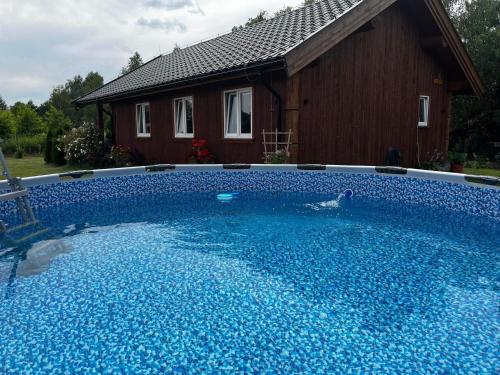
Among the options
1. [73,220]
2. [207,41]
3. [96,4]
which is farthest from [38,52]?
[73,220]

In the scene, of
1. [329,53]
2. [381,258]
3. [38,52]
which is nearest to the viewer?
[381,258]

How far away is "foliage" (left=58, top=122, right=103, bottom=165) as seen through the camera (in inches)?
612

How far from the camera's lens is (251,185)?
879cm

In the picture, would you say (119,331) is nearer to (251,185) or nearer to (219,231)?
(219,231)

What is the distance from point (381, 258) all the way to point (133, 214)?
457 centimetres

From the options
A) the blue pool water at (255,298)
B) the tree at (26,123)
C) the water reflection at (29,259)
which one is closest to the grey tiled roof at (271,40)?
the blue pool water at (255,298)

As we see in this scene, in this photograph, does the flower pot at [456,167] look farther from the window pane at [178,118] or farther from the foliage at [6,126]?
the foliage at [6,126]

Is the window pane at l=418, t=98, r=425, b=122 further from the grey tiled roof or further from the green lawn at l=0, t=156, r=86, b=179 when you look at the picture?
the green lawn at l=0, t=156, r=86, b=179

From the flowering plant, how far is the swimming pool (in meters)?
3.69

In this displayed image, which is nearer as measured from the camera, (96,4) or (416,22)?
(96,4)

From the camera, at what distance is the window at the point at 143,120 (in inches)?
590

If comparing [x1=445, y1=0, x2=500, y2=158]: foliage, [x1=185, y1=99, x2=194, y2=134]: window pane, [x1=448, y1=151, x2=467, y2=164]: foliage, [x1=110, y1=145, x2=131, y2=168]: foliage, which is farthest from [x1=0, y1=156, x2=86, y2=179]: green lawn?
[x1=445, y1=0, x2=500, y2=158]: foliage

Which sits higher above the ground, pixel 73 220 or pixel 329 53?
pixel 329 53

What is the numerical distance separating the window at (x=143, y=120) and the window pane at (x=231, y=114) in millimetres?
5035
